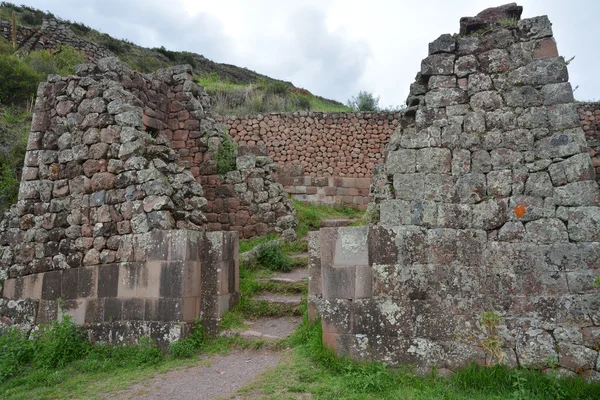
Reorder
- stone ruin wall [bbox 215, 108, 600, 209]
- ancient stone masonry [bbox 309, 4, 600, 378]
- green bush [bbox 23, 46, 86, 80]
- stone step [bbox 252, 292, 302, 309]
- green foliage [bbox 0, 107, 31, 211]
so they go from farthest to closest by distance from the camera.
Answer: green bush [bbox 23, 46, 86, 80] < stone ruin wall [bbox 215, 108, 600, 209] < green foliage [bbox 0, 107, 31, 211] < stone step [bbox 252, 292, 302, 309] < ancient stone masonry [bbox 309, 4, 600, 378]

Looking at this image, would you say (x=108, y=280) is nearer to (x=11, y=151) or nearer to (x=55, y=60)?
(x=11, y=151)

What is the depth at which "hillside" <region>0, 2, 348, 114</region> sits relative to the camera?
22.6 meters

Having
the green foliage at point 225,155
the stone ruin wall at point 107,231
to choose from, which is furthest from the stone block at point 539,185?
the green foliage at point 225,155

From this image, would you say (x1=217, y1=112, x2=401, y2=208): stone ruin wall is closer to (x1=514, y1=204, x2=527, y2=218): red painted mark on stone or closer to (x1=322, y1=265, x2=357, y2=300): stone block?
(x1=322, y1=265, x2=357, y2=300): stone block

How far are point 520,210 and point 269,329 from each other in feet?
13.5

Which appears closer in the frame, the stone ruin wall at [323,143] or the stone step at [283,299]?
the stone step at [283,299]

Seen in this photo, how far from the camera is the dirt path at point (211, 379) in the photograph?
17.0 ft

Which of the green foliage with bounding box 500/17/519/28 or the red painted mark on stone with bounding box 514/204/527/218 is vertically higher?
the green foliage with bounding box 500/17/519/28

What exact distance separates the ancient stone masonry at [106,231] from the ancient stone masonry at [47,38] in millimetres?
18571

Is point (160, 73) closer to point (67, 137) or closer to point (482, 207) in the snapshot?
point (67, 137)

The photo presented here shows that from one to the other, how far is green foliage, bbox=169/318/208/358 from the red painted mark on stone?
4.81m

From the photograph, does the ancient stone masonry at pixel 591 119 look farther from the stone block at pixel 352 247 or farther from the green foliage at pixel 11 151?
the green foliage at pixel 11 151

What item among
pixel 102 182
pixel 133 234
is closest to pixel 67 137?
pixel 102 182

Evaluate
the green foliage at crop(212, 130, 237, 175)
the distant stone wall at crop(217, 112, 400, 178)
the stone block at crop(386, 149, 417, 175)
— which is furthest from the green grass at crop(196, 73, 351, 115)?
the stone block at crop(386, 149, 417, 175)
